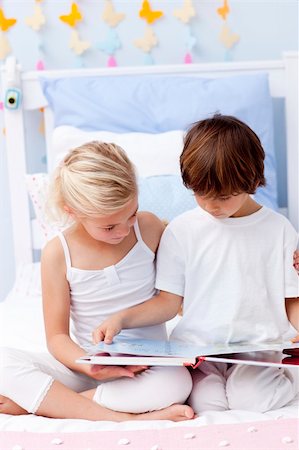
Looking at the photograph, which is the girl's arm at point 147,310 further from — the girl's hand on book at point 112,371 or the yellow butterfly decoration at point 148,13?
the yellow butterfly decoration at point 148,13

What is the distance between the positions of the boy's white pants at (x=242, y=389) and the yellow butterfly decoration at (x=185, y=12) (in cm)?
154

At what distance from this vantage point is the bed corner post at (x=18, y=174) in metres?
2.54

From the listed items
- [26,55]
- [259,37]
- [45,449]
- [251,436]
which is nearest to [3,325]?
[45,449]

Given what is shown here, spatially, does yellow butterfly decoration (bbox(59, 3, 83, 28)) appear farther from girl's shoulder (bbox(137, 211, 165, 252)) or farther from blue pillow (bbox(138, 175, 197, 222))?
girl's shoulder (bbox(137, 211, 165, 252))

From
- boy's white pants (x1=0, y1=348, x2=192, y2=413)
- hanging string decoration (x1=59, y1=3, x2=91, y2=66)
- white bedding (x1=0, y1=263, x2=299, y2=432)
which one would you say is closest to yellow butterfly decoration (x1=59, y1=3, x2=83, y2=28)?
hanging string decoration (x1=59, y1=3, x2=91, y2=66)

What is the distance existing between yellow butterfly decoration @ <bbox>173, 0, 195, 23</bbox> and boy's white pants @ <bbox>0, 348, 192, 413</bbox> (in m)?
1.58

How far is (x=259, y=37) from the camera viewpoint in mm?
2646

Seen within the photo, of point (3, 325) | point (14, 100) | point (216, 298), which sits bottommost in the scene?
point (3, 325)

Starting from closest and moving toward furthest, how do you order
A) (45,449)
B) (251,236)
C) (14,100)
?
(45,449) → (251,236) → (14,100)

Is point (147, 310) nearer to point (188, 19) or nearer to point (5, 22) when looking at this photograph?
point (188, 19)

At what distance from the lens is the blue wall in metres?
2.63

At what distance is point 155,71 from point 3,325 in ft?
3.50

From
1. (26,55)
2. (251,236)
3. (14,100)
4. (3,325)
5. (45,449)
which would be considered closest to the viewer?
(45,449)

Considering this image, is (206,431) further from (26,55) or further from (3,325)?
(26,55)
